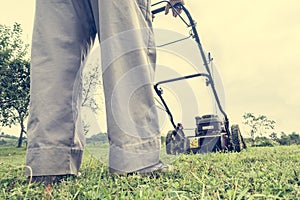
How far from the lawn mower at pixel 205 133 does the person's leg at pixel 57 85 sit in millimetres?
2408

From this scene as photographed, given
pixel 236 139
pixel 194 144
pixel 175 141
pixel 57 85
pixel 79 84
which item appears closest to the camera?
pixel 57 85

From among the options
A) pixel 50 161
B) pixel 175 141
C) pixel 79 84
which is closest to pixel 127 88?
pixel 79 84

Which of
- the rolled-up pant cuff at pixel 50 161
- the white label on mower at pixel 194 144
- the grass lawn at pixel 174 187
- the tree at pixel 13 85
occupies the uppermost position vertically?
the tree at pixel 13 85

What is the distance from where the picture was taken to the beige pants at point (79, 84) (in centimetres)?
156

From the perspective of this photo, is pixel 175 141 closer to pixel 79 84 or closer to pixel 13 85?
pixel 79 84

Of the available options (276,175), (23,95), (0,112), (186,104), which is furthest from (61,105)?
(0,112)

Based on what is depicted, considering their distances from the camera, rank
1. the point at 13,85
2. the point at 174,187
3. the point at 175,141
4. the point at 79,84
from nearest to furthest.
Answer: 1. the point at 174,187
2. the point at 79,84
3. the point at 175,141
4. the point at 13,85

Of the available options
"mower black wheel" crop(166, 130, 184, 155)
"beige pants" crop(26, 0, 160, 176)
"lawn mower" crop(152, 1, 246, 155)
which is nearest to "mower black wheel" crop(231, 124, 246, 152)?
"lawn mower" crop(152, 1, 246, 155)

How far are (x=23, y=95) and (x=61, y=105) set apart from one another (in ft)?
40.2

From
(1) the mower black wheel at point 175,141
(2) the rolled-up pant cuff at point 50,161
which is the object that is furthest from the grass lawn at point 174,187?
(1) the mower black wheel at point 175,141

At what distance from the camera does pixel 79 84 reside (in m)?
1.81

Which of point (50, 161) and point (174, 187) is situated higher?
point (50, 161)

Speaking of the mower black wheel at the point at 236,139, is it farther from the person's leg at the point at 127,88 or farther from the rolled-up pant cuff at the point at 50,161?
the rolled-up pant cuff at the point at 50,161

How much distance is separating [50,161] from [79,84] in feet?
1.49
